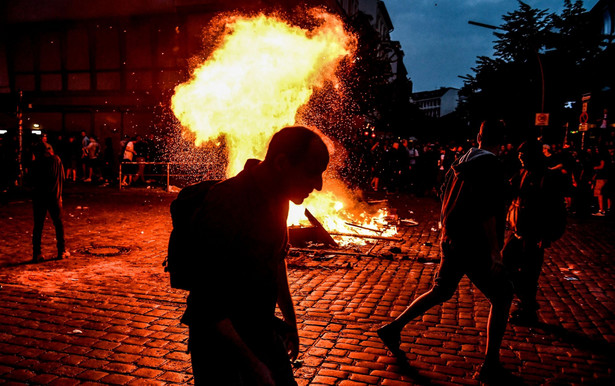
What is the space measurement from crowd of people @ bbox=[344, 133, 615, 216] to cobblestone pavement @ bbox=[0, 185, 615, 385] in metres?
5.54

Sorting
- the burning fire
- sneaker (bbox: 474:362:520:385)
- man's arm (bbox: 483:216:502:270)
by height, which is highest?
the burning fire

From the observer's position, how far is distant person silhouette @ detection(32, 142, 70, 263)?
24.1 feet

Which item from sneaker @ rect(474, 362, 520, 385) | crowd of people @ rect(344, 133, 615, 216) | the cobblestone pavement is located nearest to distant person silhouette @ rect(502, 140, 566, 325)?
the cobblestone pavement

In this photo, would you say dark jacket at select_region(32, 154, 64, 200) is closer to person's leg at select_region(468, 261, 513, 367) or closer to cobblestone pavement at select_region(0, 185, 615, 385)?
cobblestone pavement at select_region(0, 185, 615, 385)

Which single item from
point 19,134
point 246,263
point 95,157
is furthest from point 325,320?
point 95,157

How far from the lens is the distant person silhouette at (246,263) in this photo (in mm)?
1728

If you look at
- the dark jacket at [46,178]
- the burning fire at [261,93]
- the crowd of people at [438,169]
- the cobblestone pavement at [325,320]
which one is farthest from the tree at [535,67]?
the dark jacket at [46,178]

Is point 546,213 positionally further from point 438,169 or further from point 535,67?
point 535,67

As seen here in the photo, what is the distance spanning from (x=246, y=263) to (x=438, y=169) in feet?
62.7

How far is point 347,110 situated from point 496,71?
17431 mm

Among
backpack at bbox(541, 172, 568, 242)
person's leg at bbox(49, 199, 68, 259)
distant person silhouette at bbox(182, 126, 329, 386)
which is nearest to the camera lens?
distant person silhouette at bbox(182, 126, 329, 386)

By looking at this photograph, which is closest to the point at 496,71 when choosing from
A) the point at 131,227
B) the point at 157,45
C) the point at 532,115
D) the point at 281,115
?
the point at 532,115

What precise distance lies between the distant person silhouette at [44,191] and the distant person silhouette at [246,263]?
6.64 metres

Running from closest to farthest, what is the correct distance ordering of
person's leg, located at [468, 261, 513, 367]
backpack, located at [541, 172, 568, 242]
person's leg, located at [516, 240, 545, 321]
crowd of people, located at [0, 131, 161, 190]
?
1. person's leg, located at [468, 261, 513, 367]
2. backpack, located at [541, 172, 568, 242]
3. person's leg, located at [516, 240, 545, 321]
4. crowd of people, located at [0, 131, 161, 190]
